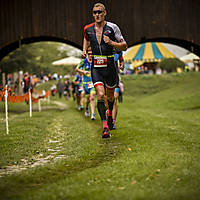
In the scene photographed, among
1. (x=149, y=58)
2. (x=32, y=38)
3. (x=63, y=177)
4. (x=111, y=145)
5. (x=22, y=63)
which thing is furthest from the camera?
(x=22, y=63)

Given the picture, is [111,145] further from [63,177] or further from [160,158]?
[63,177]

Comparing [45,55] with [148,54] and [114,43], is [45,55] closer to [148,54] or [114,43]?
[148,54]

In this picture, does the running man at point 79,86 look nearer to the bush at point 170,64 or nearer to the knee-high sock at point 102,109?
the knee-high sock at point 102,109

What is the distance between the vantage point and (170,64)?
4328 centimetres

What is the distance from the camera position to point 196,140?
7.73m

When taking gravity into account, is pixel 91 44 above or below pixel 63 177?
above

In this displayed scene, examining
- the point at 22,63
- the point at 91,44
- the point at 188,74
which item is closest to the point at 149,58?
the point at 188,74

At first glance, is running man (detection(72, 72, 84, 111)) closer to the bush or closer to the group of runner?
the group of runner

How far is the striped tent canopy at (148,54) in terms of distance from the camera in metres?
38.8

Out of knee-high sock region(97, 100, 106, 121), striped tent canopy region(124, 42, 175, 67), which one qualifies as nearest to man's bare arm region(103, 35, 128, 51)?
knee-high sock region(97, 100, 106, 121)

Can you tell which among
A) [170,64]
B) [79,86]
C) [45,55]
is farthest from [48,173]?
[45,55]

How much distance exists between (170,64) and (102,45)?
119 feet

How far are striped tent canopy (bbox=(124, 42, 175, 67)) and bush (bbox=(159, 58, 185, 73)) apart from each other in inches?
93.7

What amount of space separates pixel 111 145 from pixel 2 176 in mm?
2704
